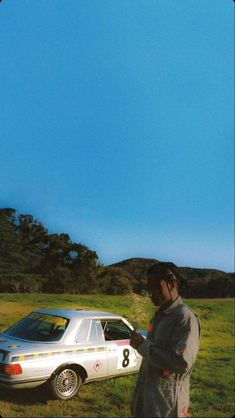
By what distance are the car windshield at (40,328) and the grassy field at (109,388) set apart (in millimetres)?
683

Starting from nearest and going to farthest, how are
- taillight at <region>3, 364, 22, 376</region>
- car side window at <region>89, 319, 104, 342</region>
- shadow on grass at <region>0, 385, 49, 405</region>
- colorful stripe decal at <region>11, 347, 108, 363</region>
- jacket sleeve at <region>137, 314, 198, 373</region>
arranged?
jacket sleeve at <region>137, 314, 198, 373</region>
taillight at <region>3, 364, 22, 376</region>
colorful stripe decal at <region>11, 347, 108, 363</region>
shadow on grass at <region>0, 385, 49, 405</region>
car side window at <region>89, 319, 104, 342</region>

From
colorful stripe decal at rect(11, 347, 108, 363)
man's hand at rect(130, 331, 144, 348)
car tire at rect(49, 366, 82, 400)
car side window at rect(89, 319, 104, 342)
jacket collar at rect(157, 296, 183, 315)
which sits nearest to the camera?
jacket collar at rect(157, 296, 183, 315)

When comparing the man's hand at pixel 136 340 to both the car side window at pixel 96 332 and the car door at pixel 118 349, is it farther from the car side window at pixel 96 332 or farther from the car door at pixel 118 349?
the car door at pixel 118 349

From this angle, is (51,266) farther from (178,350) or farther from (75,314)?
(178,350)

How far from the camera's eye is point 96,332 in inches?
258

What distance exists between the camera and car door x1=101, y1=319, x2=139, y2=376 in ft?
21.6

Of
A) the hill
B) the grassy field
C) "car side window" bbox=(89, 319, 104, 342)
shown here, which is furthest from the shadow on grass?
the hill

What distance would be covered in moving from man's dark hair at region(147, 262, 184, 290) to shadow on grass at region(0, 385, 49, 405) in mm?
3985

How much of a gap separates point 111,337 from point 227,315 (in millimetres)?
13037

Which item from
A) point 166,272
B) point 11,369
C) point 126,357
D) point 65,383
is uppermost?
point 166,272

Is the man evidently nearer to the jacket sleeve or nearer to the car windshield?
the jacket sleeve

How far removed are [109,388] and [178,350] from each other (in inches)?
206

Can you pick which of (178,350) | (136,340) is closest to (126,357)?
(136,340)

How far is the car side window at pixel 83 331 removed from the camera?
6.23 metres
